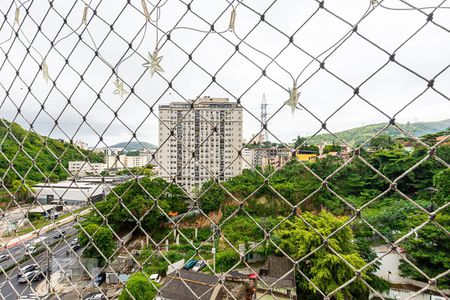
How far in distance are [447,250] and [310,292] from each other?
2243mm

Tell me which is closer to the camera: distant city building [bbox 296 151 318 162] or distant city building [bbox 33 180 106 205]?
distant city building [bbox 296 151 318 162]

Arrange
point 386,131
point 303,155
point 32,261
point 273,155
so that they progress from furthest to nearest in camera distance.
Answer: point 273,155 → point 303,155 → point 32,261 → point 386,131

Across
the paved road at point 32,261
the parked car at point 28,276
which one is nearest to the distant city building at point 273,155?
the paved road at point 32,261

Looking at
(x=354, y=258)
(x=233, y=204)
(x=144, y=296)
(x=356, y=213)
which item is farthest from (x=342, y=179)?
(x=356, y=213)

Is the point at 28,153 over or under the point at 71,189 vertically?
over

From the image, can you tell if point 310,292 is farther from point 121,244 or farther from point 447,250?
point 121,244

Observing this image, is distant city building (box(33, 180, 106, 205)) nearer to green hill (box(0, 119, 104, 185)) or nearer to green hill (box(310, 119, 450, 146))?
green hill (box(0, 119, 104, 185))

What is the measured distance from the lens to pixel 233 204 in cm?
986

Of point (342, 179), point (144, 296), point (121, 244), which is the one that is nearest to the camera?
point (121, 244)

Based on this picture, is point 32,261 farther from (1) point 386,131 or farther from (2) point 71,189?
(1) point 386,131

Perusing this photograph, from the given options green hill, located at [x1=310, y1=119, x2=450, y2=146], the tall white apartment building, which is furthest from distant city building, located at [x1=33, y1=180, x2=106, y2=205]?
green hill, located at [x1=310, y1=119, x2=450, y2=146]

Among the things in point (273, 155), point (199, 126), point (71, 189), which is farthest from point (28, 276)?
point (273, 155)

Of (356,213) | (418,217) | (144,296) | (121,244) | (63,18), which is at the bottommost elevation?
(144,296)

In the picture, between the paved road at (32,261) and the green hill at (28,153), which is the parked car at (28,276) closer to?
the paved road at (32,261)
